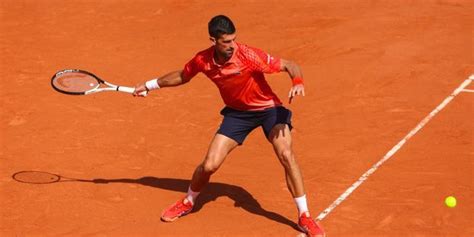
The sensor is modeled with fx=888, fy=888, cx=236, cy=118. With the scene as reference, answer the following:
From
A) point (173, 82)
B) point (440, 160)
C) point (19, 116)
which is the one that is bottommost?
point (440, 160)

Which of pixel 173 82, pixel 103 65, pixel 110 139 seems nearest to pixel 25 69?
Answer: pixel 103 65

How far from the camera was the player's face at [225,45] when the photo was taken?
9180 mm

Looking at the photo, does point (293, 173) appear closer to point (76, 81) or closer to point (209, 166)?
point (209, 166)

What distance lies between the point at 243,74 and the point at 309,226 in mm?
1787

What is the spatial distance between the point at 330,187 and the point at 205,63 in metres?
2.42

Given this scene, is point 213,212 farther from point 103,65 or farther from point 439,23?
point 439,23

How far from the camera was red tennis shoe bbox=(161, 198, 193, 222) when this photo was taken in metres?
10.1

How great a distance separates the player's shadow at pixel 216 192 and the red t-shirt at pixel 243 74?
52.3 inches

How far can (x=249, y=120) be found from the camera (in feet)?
32.2

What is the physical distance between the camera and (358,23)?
56.6 feet

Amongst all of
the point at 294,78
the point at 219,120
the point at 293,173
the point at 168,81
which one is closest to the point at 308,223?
the point at 293,173

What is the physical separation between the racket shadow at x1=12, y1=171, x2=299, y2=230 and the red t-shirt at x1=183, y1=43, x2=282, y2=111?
133 centimetres

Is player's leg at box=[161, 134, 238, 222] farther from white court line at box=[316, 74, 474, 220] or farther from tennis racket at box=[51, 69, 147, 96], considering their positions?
tennis racket at box=[51, 69, 147, 96]

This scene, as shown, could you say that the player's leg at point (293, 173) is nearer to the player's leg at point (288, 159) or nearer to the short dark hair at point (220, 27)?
the player's leg at point (288, 159)
